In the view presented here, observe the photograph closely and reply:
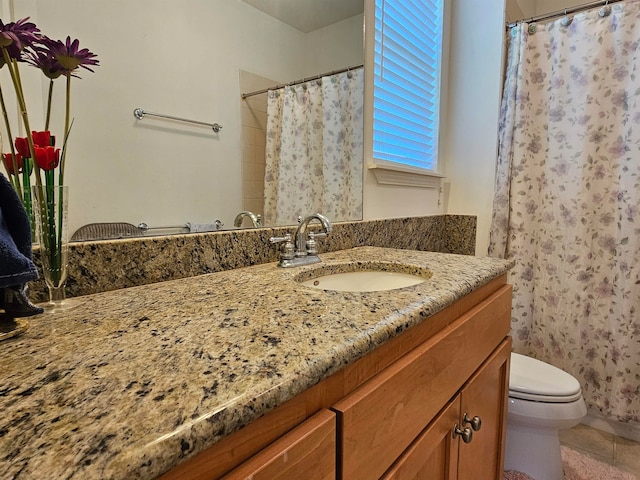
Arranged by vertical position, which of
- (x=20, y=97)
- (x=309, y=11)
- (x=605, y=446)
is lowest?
(x=605, y=446)

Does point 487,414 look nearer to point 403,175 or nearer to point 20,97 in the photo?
point 403,175

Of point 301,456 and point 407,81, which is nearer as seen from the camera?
point 301,456

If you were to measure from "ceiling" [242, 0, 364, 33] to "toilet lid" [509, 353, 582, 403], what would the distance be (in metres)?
1.42

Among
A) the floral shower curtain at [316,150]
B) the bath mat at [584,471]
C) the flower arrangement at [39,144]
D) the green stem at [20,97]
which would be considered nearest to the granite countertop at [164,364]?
the flower arrangement at [39,144]

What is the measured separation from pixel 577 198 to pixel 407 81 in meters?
0.93

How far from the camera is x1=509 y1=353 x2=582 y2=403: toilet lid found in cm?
124

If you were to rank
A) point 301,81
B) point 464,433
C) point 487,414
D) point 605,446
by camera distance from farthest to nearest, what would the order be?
1. point 605,446
2. point 301,81
3. point 487,414
4. point 464,433

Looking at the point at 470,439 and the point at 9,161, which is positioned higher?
the point at 9,161

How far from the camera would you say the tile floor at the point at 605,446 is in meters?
1.48

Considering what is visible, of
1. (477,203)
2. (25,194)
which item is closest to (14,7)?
(25,194)

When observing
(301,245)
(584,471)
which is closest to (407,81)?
(301,245)

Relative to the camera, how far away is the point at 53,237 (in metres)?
0.59

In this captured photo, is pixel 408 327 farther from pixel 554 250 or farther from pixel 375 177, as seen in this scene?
pixel 554 250

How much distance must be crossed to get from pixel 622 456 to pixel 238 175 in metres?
1.93
